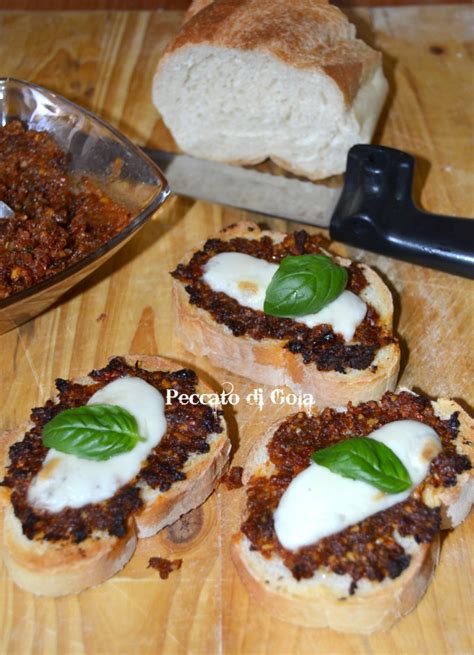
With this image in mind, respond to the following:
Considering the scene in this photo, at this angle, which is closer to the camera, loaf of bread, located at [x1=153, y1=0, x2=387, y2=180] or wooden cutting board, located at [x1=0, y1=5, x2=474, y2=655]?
wooden cutting board, located at [x1=0, y1=5, x2=474, y2=655]

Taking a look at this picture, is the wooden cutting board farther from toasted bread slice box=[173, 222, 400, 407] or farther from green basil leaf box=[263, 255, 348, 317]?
green basil leaf box=[263, 255, 348, 317]

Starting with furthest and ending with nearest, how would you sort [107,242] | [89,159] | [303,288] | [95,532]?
[89,159]
[107,242]
[303,288]
[95,532]

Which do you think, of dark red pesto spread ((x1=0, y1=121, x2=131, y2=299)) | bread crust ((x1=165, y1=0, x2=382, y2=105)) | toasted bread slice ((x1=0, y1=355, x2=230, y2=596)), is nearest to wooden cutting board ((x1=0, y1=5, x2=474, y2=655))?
toasted bread slice ((x1=0, y1=355, x2=230, y2=596))

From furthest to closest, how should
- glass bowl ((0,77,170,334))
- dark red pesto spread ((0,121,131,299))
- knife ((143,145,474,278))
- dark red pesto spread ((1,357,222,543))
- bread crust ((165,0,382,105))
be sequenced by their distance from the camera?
bread crust ((165,0,382,105)) → knife ((143,145,474,278)) → glass bowl ((0,77,170,334)) → dark red pesto spread ((0,121,131,299)) → dark red pesto spread ((1,357,222,543))

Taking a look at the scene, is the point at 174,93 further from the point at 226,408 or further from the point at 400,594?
the point at 400,594

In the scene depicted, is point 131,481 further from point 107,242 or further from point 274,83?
point 274,83

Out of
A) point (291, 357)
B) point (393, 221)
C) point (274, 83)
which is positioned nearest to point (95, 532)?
point (291, 357)
